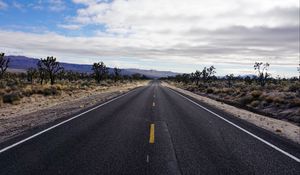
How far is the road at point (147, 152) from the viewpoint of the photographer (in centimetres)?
663

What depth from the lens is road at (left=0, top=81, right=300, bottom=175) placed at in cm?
Answer: 663

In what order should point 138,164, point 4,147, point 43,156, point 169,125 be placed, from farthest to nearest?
point 169,125 < point 4,147 < point 43,156 < point 138,164

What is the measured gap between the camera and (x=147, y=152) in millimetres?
8047

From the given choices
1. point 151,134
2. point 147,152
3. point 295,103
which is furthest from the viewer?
point 295,103

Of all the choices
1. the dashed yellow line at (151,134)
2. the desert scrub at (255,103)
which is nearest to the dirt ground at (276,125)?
the dashed yellow line at (151,134)

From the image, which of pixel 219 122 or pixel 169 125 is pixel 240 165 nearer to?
pixel 169 125

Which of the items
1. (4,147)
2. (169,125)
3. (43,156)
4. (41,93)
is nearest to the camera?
(43,156)

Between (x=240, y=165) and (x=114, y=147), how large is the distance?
340 centimetres

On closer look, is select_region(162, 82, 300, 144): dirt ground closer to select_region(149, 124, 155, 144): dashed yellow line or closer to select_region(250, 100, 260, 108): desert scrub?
select_region(149, 124, 155, 144): dashed yellow line

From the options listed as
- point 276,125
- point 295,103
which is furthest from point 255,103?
point 276,125

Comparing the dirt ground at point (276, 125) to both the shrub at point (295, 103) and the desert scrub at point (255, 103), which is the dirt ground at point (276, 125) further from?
the desert scrub at point (255, 103)

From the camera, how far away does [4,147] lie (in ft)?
27.7

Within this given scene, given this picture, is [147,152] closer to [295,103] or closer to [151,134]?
[151,134]

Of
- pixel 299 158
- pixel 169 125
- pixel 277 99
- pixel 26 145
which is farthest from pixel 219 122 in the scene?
pixel 277 99
